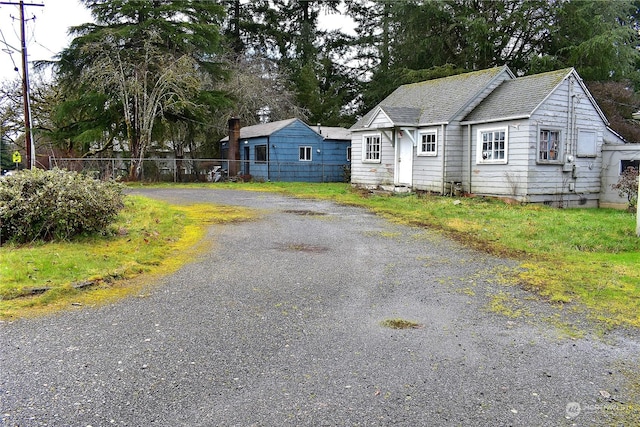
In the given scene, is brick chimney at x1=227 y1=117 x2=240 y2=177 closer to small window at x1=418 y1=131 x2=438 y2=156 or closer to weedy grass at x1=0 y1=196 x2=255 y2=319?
small window at x1=418 y1=131 x2=438 y2=156

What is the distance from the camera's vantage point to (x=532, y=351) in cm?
403

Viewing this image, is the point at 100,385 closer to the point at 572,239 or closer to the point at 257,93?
the point at 572,239

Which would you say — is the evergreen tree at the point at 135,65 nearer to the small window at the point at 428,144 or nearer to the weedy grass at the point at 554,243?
the small window at the point at 428,144

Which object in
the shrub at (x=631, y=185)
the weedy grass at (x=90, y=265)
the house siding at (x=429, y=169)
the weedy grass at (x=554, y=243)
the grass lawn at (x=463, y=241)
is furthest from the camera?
the house siding at (x=429, y=169)

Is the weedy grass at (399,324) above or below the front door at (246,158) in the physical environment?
below

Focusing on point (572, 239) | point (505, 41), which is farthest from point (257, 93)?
point (572, 239)

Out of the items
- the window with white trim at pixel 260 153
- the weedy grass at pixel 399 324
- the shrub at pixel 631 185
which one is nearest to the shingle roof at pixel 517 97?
the shrub at pixel 631 185

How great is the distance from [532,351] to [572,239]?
5888 mm

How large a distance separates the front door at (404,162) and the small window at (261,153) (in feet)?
36.0

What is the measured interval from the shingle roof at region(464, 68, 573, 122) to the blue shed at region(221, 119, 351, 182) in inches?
514

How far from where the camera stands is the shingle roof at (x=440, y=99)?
17656mm

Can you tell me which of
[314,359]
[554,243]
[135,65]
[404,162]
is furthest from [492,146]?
[135,65]

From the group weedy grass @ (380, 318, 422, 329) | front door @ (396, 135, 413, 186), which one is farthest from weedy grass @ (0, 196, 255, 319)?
front door @ (396, 135, 413, 186)

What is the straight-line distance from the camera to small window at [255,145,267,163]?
94.2ft
